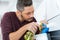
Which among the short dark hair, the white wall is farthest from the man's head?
the white wall

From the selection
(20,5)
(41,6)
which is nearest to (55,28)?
(20,5)

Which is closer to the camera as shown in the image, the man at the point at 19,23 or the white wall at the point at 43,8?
the man at the point at 19,23

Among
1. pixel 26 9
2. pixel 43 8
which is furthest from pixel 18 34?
pixel 43 8

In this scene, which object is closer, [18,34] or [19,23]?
[18,34]

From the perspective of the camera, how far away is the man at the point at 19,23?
55.3 inches

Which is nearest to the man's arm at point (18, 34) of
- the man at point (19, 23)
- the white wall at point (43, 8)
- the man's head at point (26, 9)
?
the man at point (19, 23)

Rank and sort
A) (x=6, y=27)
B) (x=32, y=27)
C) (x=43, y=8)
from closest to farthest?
(x=32, y=27)
(x=6, y=27)
(x=43, y=8)

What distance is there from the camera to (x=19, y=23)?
5.06ft

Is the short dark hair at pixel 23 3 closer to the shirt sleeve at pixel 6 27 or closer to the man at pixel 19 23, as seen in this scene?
the man at pixel 19 23

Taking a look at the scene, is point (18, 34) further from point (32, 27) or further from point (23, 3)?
point (23, 3)

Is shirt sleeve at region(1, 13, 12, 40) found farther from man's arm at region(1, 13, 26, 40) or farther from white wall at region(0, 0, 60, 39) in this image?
white wall at region(0, 0, 60, 39)

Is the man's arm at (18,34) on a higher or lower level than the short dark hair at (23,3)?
lower

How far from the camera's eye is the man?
1.41 m

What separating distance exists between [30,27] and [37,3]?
952 millimetres
